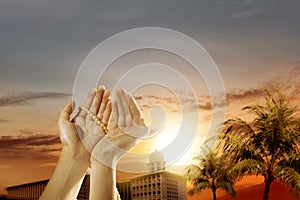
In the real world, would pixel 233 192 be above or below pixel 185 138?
above

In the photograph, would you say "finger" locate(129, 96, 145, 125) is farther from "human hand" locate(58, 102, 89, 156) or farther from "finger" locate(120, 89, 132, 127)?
"human hand" locate(58, 102, 89, 156)

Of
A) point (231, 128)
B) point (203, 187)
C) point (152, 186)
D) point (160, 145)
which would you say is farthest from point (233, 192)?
point (160, 145)

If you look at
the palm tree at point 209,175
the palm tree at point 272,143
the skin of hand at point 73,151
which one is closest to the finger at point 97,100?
the skin of hand at point 73,151

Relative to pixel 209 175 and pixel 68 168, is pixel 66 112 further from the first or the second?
pixel 209 175

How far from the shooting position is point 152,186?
20594 mm

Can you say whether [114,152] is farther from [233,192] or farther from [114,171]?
[233,192]

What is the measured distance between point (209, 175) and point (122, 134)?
41.0 ft

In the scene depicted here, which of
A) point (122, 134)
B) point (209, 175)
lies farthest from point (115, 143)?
point (209, 175)

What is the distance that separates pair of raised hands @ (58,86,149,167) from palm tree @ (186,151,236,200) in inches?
448

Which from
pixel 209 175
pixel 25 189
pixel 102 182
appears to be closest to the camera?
pixel 102 182

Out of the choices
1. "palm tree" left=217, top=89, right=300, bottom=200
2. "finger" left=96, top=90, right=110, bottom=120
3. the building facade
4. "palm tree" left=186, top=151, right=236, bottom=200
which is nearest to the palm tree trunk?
"palm tree" left=217, top=89, right=300, bottom=200

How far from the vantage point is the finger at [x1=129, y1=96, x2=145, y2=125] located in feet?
3.43

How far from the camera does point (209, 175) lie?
526 inches

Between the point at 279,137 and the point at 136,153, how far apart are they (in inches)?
333
